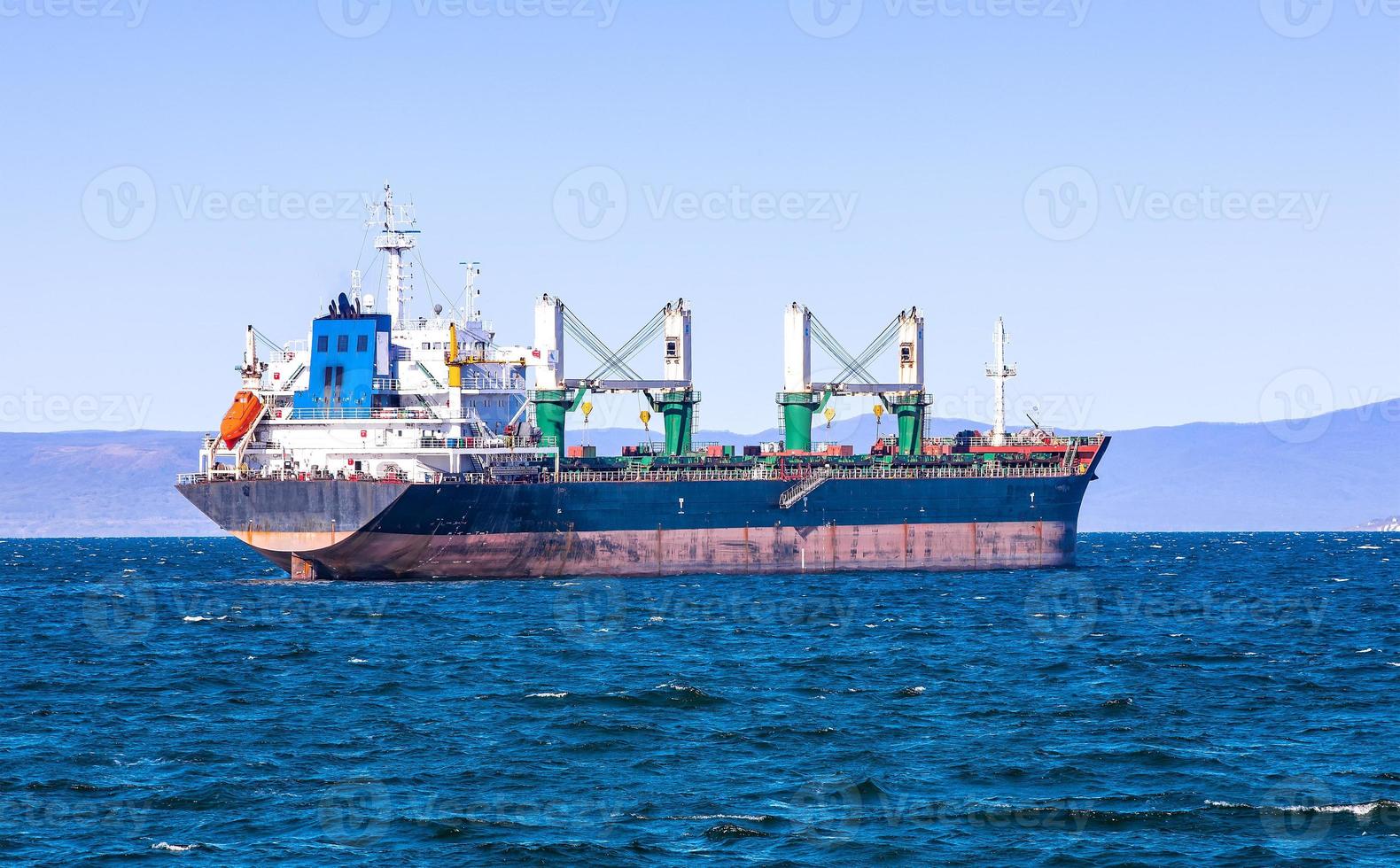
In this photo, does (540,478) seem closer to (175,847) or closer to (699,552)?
(699,552)

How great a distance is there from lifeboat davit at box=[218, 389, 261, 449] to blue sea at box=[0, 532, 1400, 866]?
11672mm

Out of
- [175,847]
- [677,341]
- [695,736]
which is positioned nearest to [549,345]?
[677,341]

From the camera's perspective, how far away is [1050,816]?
27562 millimetres

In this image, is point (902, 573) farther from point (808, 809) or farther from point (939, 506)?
point (808, 809)

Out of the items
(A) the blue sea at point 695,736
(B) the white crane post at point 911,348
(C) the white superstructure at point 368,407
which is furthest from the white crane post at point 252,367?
(B) the white crane post at point 911,348

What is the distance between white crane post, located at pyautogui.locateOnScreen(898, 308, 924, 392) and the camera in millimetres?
95875

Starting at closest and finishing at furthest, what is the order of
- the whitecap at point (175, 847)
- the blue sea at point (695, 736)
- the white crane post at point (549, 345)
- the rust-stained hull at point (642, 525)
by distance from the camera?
the whitecap at point (175, 847) → the blue sea at point (695, 736) → the rust-stained hull at point (642, 525) → the white crane post at point (549, 345)

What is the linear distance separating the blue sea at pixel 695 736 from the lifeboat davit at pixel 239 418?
11672 millimetres

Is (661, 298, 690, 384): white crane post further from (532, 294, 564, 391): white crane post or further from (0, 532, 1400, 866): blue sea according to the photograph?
(0, 532, 1400, 866): blue sea

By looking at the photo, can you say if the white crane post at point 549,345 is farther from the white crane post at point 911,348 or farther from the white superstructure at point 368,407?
the white crane post at point 911,348

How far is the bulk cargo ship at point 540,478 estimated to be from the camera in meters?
71.6

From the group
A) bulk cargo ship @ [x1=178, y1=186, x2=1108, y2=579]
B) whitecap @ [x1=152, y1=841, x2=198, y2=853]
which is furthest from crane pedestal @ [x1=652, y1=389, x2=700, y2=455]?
whitecap @ [x1=152, y1=841, x2=198, y2=853]

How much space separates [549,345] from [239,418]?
17150 mm

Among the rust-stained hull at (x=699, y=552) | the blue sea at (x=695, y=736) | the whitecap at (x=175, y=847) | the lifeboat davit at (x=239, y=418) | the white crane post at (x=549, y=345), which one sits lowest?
the whitecap at (x=175, y=847)
